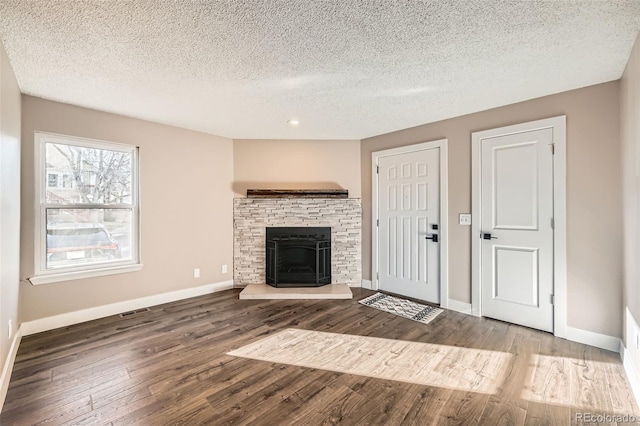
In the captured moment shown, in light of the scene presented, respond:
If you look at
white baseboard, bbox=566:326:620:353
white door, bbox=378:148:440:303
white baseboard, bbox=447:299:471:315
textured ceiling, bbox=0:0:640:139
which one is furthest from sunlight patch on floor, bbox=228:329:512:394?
textured ceiling, bbox=0:0:640:139

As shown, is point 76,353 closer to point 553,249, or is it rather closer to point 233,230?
point 233,230

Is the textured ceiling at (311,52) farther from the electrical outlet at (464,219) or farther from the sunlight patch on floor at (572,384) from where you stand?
the sunlight patch on floor at (572,384)

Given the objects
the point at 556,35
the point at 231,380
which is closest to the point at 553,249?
the point at 556,35

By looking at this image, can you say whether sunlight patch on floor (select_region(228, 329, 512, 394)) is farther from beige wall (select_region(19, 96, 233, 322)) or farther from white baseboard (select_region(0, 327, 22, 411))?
beige wall (select_region(19, 96, 233, 322))

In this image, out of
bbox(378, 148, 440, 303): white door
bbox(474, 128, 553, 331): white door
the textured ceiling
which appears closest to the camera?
the textured ceiling

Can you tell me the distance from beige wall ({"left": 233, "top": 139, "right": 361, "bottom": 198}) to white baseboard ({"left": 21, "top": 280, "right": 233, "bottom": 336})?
156 centimetres

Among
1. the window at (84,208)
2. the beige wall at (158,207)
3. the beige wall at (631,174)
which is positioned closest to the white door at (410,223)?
the beige wall at (631,174)

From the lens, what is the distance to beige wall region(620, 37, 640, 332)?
1.89m

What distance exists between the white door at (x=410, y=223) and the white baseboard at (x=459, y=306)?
184mm

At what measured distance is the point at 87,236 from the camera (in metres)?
3.13

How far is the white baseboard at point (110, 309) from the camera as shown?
2.80 metres

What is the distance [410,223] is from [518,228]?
49.6 inches

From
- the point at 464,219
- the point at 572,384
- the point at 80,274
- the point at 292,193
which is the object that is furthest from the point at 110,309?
the point at 572,384

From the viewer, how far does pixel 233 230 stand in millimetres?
4383
